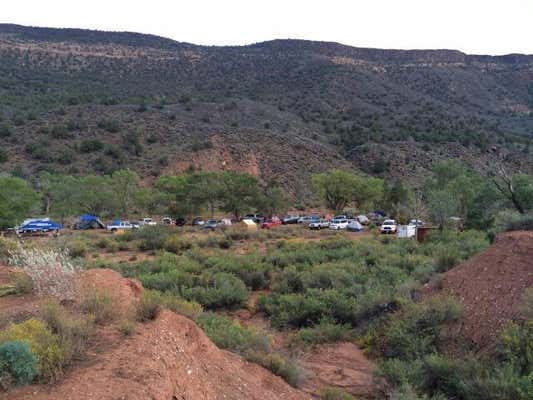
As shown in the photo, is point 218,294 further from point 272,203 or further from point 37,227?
point 272,203

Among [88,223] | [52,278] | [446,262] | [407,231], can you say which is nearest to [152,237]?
[407,231]

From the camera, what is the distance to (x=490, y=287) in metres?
11.4

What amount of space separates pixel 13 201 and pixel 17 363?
3293 cm

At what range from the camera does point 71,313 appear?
23.0ft

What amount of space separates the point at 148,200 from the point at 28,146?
20258mm

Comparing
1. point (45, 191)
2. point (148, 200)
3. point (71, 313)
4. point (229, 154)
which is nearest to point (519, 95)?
point (229, 154)

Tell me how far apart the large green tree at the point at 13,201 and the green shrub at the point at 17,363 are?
32.4m

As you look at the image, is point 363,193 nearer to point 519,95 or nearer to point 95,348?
point 95,348

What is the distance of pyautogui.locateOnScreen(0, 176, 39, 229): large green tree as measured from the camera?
34750 millimetres

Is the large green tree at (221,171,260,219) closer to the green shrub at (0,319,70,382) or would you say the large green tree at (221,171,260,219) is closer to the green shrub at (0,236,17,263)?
the green shrub at (0,236,17,263)

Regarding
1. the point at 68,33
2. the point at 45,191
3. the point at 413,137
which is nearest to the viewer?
the point at 45,191

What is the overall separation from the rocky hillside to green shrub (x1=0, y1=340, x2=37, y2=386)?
5380cm

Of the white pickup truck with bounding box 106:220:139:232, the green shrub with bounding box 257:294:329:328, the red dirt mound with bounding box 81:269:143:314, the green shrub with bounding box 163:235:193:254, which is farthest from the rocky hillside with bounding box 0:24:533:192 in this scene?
the red dirt mound with bounding box 81:269:143:314

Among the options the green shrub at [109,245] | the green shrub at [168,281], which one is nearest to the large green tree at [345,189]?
the green shrub at [109,245]
